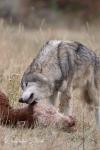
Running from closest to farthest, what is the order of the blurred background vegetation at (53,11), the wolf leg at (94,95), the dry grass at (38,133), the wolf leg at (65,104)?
the dry grass at (38,133), the wolf leg at (65,104), the wolf leg at (94,95), the blurred background vegetation at (53,11)

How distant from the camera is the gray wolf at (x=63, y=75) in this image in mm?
7914

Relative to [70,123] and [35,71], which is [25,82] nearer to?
[35,71]

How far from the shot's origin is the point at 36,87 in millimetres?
7887

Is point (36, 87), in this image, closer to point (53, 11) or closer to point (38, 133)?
point (38, 133)

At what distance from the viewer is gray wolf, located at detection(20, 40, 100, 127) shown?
7.91 metres

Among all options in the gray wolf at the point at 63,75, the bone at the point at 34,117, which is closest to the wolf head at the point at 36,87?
the gray wolf at the point at 63,75

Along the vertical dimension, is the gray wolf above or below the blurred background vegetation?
below

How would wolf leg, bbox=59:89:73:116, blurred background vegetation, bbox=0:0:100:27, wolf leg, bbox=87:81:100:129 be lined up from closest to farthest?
wolf leg, bbox=59:89:73:116, wolf leg, bbox=87:81:100:129, blurred background vegetation, bbox=0:0:100:27

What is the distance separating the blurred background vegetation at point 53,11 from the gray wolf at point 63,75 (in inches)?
556

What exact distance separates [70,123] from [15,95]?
1.45 meters

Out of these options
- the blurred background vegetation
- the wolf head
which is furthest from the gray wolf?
the blurred background vegetation

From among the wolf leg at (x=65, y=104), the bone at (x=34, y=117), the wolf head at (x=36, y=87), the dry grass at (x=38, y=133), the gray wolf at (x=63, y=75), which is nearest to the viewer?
the dry grass at (x=38, y=133)

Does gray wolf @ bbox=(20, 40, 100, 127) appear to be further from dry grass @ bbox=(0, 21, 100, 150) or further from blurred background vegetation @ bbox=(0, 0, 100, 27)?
blurred background vegetation @ bbox=(0, 0, 100, 27)

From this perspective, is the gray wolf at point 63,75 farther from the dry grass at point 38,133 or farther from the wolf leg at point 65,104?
the dry grass at point 38,133
